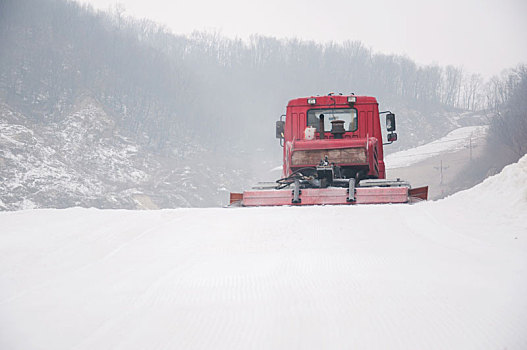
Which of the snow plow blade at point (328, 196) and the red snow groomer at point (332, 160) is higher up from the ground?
the red snow groomer at point (332, 160)

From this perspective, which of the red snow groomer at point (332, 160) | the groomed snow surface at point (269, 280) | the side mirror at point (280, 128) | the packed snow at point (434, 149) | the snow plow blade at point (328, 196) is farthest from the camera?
the packed snow at point (434, 149)

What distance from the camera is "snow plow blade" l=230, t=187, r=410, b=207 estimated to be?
10.1 meters

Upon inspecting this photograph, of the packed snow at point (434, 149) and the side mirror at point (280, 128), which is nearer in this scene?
the side mirror at point (280, 128)

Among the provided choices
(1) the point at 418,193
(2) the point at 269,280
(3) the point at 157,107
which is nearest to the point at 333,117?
(1) the point at 418,193

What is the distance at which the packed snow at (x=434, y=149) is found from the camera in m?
65.3

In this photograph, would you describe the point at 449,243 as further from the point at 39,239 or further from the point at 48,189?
the point at 48,189

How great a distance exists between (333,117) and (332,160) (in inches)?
79.7

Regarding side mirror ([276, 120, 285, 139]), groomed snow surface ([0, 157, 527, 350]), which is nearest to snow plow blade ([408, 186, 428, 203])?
groomed snow surface ([0, 157, 527, 350])

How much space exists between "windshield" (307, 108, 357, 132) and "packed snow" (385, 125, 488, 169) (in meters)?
53.0

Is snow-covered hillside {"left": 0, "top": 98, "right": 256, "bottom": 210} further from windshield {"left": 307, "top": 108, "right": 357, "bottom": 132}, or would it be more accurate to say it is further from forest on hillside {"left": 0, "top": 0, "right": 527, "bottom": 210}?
windshield {"left": 307, "top": 108, "right": 357, "bottom": 132}

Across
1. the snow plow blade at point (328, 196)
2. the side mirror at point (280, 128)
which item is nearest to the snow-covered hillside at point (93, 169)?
the side mirror at point (280, 128)

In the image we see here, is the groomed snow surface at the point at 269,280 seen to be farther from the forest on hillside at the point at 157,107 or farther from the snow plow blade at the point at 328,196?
the forest on hillside at the point at 157,107

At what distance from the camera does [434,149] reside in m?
72.0

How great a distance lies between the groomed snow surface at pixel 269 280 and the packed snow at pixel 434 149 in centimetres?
5916
